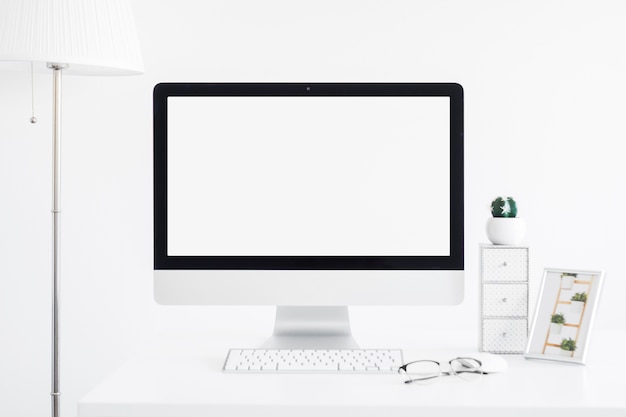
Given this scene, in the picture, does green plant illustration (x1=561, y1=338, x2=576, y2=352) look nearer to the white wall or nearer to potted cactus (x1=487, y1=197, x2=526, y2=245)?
potted cactus (x1=487, y1=197, x2=526, y2=245)

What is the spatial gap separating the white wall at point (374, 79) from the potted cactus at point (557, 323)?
546 mm

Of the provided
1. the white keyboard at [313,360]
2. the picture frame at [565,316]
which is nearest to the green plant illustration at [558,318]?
the picture frame at [565,316]

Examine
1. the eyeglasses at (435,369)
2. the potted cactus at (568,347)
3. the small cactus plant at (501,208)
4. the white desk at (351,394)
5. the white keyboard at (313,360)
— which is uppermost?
the small cactus plant at (501,208)

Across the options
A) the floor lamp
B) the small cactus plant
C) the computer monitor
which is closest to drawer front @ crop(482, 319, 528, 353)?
the computer monitor

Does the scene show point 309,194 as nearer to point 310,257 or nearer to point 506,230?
point 310,257

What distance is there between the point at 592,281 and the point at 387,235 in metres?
0.42

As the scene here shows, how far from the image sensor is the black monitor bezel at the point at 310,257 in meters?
1.50

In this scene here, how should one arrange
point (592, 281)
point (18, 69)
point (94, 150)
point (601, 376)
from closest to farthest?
point (601, 376) → point (592, 281) → point (18, 69) → point (94, 150)

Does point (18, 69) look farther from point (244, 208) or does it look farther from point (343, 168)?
point (343, 168)

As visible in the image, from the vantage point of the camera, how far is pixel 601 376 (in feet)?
4.43

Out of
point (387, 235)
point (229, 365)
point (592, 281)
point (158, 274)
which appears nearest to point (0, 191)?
A: point (158, 274)

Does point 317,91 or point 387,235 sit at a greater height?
point 317,91

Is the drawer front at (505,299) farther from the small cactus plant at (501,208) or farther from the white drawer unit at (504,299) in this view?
the small cactus plant at (501,208)

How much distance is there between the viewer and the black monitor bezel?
4.91 ft
